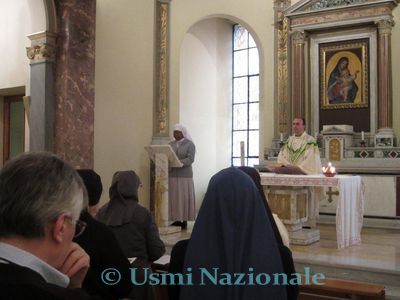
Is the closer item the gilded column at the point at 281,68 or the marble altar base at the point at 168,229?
the marble altar base at the point at 168,229

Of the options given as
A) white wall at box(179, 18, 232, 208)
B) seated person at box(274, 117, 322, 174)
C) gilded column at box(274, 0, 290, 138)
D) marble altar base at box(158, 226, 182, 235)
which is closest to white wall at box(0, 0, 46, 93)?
marble altar base at box(158, 226, 182, 235)

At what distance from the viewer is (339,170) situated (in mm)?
9016

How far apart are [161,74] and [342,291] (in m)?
7.07

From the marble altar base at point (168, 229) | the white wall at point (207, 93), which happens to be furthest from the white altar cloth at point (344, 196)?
the white wall at point (207, 93)

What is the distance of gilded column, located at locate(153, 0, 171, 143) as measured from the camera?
9.72 m

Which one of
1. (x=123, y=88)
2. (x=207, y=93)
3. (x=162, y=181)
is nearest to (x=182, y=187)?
(x=162, y=181)

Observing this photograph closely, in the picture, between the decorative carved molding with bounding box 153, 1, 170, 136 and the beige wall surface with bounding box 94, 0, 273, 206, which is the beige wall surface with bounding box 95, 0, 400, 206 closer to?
the beige wall surface with bounding box 94, 0, 273, 206

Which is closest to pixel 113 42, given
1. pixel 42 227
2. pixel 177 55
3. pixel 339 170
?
pixel 177 55

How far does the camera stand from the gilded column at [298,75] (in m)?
9.90

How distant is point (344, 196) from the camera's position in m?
6.32

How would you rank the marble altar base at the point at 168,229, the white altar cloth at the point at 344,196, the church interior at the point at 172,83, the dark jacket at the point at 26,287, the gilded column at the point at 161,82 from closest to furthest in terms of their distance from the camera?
1. the dark jacket at the point at 26,287
2. the white altar cloth at the point at 344,196
3. the marble altar base at the point at 168,229
4. the church interior at the point at 172,83
5. the gilded column at the point at 161,82

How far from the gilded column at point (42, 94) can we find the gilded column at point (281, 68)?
4.61 metres

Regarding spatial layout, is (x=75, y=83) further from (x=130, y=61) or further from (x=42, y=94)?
(x=130, y=61)

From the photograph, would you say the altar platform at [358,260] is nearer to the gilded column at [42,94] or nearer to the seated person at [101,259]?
the gilded column at [42,94]
